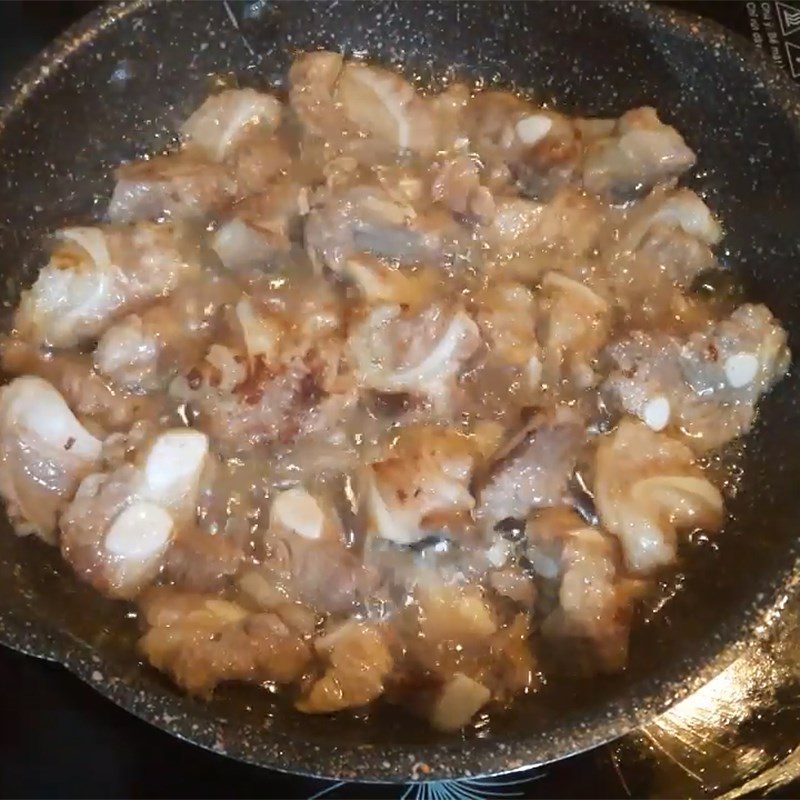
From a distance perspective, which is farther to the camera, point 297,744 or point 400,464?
point 400,464

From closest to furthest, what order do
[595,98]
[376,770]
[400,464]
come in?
[376,770]
[400,464]
[595,98]

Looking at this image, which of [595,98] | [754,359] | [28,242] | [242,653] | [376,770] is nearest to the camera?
[376,770]

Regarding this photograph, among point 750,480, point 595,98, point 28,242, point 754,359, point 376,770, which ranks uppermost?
point 28,242

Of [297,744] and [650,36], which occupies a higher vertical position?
[650,36]

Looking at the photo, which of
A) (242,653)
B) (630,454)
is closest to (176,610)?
(242,653)

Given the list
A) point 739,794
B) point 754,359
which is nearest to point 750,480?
point 754,359

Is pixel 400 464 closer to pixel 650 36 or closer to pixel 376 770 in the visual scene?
pixel 376 770

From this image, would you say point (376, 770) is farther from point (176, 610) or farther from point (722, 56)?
point (722, 56)
